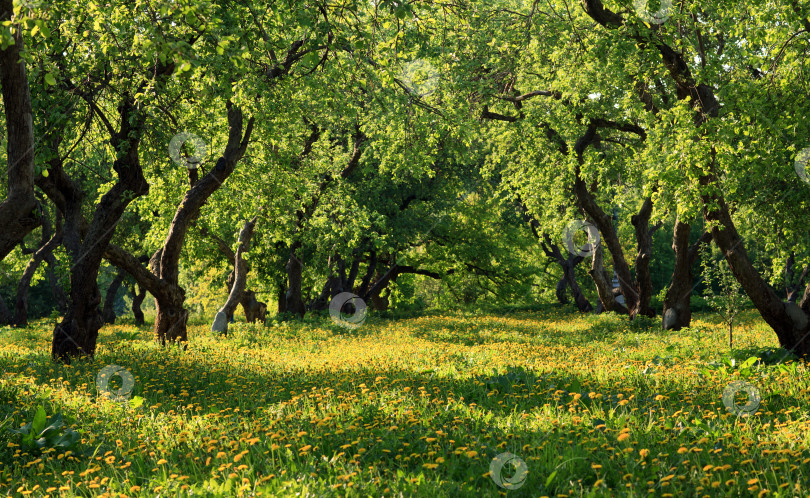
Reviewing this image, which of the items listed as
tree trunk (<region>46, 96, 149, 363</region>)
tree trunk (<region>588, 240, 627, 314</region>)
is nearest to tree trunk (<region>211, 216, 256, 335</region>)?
tree trunk (<region>46, 96, 149, 363</region>)

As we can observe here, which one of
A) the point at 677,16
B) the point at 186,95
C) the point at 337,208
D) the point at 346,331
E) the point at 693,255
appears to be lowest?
the point at 346,331

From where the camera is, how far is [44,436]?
616 centimetres

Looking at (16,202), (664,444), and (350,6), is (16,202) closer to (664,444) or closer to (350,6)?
(350,6)

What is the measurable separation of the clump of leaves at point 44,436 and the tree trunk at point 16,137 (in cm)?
224

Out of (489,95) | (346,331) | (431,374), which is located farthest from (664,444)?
(346,331)

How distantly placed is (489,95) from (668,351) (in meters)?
7.97

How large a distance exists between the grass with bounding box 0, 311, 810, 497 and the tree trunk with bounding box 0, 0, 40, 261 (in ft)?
7.62

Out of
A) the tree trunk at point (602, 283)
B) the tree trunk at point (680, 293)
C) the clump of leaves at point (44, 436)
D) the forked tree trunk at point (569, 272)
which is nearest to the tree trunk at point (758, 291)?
the tree trunk at point (680, 293)

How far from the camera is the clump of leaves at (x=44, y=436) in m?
6.01

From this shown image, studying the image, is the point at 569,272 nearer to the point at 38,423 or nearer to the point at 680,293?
the point at 680,293

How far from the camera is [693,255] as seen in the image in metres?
17.7

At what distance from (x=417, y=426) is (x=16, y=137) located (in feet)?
18.3

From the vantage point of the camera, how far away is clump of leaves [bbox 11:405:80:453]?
6007 mm

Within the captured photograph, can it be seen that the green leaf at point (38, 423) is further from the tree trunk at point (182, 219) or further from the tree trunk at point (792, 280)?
the tree trunk at point (792, 280)
